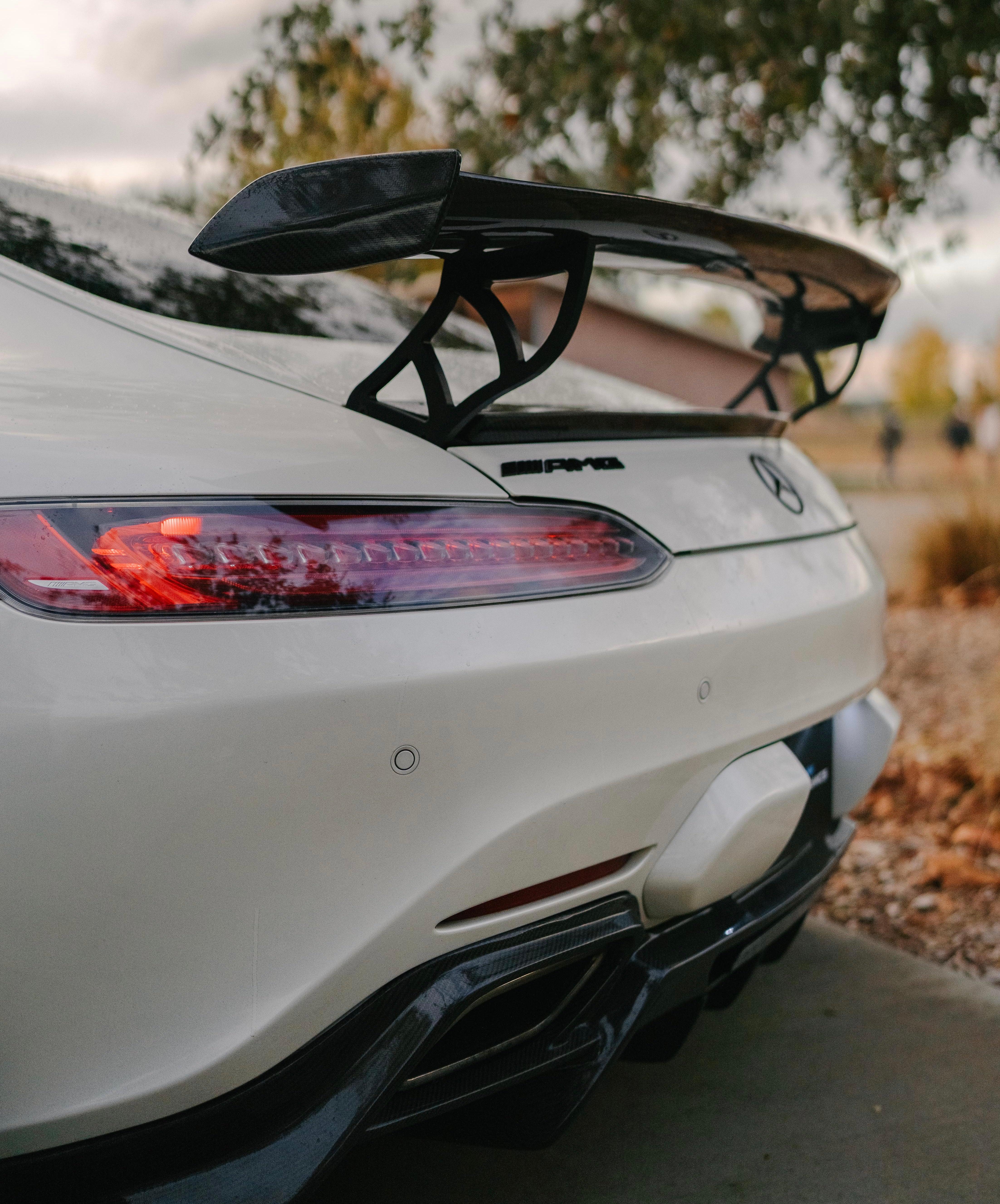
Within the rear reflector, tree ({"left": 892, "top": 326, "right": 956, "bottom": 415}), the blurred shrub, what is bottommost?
tree ({"left": 892, "top": 326, "right": 956, "bottom": 415})

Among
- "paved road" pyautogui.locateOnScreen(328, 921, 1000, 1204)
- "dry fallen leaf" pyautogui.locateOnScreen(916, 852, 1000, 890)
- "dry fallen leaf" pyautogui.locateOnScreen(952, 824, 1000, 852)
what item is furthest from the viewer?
"dry fallen leaf" pyautogui.locateOnScreen(952, 824, 1000, 852)

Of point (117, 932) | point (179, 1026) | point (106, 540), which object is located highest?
point (106, 540)

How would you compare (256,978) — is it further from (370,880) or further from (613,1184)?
(613,1184)

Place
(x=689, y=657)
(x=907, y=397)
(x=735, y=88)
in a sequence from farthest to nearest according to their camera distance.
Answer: (x=907, y=397)
(x=735, y=88)
(x=689, y=657)

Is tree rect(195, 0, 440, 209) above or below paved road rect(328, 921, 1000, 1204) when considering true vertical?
above

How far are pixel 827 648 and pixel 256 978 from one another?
1.03 m

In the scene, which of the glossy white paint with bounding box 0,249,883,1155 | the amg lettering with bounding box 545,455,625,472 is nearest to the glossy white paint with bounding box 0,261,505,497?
the glossy white paint with bounding box 0,249,883,1155

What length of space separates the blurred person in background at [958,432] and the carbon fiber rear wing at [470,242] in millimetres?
10603

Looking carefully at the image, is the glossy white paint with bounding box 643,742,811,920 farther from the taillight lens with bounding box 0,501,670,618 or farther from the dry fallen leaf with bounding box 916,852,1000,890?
the dry fallen leaf with bounding box 916,852,1000,890

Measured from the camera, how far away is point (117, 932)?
110 cm

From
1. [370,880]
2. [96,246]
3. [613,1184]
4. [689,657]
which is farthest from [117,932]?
[96,246]

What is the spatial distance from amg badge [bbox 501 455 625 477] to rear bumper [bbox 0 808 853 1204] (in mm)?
557

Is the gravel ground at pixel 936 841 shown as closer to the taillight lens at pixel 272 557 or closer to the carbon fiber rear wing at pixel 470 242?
the carbon fiber rear wing at pixel 470 242

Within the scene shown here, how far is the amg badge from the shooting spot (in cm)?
139
